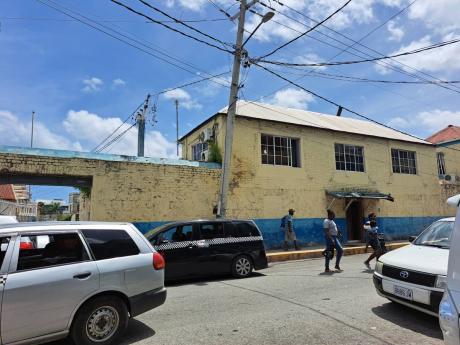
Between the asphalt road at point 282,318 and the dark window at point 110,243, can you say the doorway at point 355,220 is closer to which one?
the asphalt road at point 282,318

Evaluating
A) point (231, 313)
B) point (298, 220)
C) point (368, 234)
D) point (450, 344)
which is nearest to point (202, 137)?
point (298, 220)

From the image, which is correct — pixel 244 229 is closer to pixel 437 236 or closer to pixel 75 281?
pixel 437 236

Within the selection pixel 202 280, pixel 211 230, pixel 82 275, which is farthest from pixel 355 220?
pixel 82 275

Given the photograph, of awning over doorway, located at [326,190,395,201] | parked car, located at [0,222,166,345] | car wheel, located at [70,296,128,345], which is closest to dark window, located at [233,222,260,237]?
parked car, located at [0,222,166,345]

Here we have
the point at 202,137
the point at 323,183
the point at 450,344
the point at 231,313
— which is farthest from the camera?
the point at 323,183

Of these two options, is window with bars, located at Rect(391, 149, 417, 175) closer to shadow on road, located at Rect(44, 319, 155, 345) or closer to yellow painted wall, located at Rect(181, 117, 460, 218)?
yellow painted wall, located at Rect(181, 117, 460, 218)

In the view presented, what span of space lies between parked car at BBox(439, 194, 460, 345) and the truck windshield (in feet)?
10.8

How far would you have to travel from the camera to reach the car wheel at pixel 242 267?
9776 millimetres

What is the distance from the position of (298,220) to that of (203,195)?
4853mm

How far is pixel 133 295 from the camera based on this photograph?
4934mm

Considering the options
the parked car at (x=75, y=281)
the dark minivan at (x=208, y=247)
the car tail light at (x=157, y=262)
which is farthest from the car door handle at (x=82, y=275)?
the dark minivan at (x=208, y=247)

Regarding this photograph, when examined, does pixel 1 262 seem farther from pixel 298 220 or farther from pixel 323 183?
pixel 323 183

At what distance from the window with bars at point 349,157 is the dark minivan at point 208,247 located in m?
10.1

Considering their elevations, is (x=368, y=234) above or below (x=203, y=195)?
below
